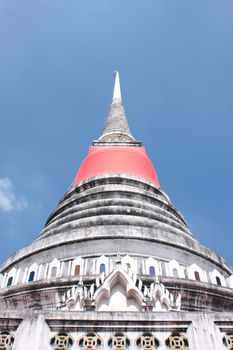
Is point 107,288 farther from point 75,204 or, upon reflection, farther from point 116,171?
point 116,171

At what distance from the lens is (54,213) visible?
17.9 meters

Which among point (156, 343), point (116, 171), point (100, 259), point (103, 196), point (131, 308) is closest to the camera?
point (156, 343)

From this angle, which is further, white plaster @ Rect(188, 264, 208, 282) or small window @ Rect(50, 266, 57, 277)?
white plaster @ Rect(188, 264, 208, 282)

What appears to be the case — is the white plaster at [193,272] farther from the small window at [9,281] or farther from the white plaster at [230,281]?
the small window at [9,281]

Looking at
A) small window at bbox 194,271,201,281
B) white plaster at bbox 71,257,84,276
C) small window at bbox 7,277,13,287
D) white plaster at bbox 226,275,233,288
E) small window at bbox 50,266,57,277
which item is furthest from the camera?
white plaster at bbox 226,275,233,288

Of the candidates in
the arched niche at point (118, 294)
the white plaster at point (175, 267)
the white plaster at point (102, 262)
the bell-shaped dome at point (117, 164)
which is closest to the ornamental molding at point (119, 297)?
the arched niche at point (118, 294)

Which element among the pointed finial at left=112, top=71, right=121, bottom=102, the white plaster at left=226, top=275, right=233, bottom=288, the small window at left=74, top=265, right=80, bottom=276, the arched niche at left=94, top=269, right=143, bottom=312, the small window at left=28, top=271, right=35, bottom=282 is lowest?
the arched niche at left=94, top=269, right=143, bottom=312

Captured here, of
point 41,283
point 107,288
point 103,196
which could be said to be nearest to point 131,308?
point 107,288

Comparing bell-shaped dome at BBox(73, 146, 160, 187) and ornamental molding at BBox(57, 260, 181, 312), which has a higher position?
bell-shaped dome at BBox(73, 146, 160, 187)

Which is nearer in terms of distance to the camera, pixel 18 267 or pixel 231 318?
pixel 231 318

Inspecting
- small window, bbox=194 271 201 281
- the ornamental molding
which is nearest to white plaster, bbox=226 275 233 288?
small window, bbox=194 271 201 281

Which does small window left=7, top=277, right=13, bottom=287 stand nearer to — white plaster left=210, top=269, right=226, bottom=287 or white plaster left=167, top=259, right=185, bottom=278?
white plaster left=167, top=259, right=185, bottom=278

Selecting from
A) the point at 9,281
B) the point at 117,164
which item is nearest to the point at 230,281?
the point at 9,281

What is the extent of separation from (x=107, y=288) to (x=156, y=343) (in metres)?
4.47
